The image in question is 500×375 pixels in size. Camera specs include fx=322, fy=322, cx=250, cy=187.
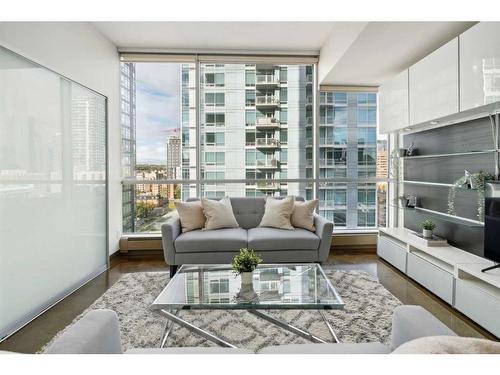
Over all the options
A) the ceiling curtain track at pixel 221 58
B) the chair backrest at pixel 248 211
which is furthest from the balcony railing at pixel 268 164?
the ceiling curtain track at pixel 221 58

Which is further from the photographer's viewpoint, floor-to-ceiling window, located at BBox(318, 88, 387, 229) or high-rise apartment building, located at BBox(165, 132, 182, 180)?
floor-to-ceiling window, located at BBox(318, 88, 387, 229)

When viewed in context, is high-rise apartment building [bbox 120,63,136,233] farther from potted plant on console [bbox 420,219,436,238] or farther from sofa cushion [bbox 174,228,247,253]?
potted plant on console [bbox 420,219,436,238]

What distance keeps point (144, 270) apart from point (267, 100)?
115 inches

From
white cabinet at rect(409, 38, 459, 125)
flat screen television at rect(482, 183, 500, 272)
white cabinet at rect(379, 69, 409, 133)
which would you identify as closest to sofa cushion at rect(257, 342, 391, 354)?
flat screen television at rect(482, 183, 500, 272)

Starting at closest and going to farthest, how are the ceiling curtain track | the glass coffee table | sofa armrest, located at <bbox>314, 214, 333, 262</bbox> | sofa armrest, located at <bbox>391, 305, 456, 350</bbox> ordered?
sofa armrest, located at <bbox>391, 305, 456, 350</bbox> < the glass coffee table < sofa armrest, located at <bbox>314, 214, 333, 262</bbox> < the ceiling curtain track

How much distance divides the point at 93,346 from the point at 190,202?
9.30 feet

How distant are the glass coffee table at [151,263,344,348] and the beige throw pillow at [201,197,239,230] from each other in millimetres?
1043

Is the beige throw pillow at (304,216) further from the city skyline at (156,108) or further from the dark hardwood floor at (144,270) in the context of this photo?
the city skyline at (156,108)

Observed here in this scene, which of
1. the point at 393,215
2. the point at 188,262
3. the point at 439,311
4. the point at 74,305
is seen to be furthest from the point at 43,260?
the point at 393,215

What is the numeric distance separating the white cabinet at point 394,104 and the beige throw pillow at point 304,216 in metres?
1.42

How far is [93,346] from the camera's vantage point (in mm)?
1165

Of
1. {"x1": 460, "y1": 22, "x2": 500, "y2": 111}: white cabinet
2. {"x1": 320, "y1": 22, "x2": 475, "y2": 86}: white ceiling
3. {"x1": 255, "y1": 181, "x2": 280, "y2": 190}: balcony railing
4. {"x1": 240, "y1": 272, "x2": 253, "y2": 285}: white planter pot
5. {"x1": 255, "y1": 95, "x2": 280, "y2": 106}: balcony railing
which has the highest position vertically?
{"x1": 320, "y1": 22, "x2": 475, "y2": 86}: white ceiling

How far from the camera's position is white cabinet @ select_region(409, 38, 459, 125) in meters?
2.76
